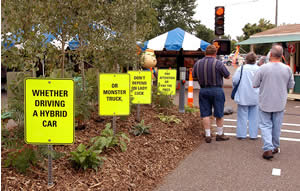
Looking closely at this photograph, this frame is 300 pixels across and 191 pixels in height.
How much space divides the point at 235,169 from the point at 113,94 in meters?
2.14

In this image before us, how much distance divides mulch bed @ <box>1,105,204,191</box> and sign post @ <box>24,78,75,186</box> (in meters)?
0.46

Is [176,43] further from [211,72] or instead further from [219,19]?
[211,72]

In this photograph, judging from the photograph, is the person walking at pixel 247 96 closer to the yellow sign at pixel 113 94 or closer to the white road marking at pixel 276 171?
the white road marking at pixel 276 171

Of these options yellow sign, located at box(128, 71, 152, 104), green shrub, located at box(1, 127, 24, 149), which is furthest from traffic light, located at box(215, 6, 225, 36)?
green shrub, located at box(1, 127, 24, 149)

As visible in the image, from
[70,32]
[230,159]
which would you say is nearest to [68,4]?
[70,32]

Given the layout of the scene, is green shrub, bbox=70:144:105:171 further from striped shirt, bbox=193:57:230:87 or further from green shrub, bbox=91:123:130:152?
striped shirt, bbox=193:57:230:87

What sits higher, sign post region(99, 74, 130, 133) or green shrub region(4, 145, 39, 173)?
sign post region(99, 74, 130, 133)

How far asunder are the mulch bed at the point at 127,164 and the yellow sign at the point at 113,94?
0.56 m

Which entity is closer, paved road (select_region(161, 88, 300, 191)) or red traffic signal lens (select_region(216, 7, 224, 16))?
paved road (select_region(161, 88, 300, 191))

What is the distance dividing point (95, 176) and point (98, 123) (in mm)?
2420

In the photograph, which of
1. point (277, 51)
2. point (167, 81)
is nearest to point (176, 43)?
point (167, 81)

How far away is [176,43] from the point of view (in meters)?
18.2

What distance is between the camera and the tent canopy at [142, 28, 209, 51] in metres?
18.2

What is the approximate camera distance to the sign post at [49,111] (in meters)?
3.56
